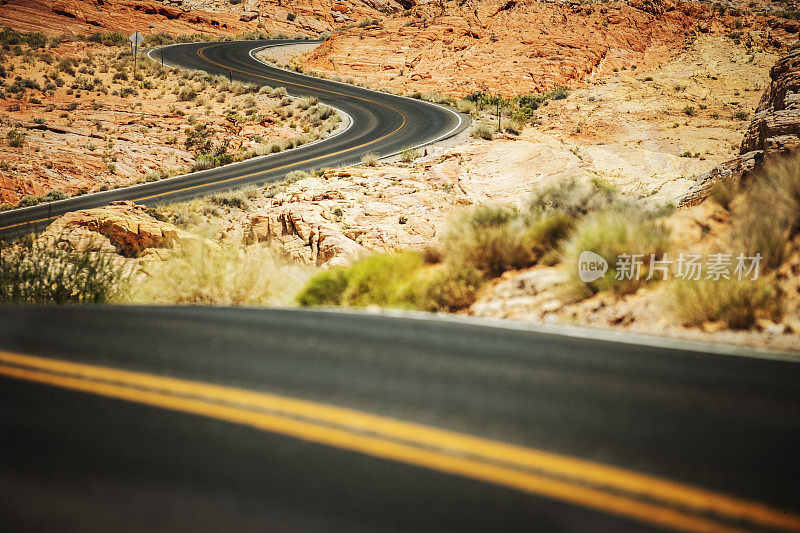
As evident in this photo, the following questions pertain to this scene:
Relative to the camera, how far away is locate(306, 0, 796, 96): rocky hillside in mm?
38719

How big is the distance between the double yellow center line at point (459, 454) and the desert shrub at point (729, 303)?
3.37m

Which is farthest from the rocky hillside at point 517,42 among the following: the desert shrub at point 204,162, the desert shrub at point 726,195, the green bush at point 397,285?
the green bush at point 397,285

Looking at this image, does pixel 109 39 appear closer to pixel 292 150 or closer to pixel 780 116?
pixel 292 150

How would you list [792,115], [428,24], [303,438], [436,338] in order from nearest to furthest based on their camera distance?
1. [303,438]
2. [436,338]
3. [792,115]
4. [428,24]

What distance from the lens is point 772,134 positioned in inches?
367

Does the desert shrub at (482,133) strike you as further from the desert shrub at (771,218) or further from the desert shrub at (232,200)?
the desert shrub at (771,218)

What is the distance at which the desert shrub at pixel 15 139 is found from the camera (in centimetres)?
2136

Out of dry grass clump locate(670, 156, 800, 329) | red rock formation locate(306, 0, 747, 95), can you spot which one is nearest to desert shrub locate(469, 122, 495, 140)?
red rock formation locate(306, 0, 747, 95)

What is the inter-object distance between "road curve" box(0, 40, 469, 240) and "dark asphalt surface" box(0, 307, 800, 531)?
989 cm

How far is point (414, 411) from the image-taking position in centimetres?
289

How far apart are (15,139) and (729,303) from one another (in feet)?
92.6

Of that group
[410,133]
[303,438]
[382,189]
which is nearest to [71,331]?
[303,438]

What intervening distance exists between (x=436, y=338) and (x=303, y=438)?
195 centimetres

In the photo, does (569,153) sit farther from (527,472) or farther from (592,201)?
(527,472)
